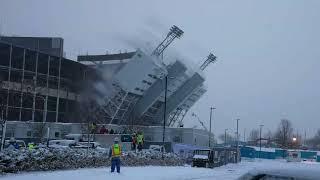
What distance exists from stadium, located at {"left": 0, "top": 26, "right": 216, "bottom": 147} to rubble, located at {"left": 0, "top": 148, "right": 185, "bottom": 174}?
46247mm

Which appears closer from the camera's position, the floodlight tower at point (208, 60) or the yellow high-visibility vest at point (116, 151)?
the yellow high-visibility vest at point (116, 151)

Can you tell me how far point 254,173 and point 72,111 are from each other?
89.8 meters

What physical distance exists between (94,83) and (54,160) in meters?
66.6

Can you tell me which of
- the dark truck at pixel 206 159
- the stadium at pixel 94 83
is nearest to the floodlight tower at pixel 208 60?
the stadium at pixel 94 83

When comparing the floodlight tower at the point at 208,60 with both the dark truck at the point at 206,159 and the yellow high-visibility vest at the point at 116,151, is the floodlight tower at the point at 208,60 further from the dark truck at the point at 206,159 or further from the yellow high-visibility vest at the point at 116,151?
the yellow high-visibility vest at the point at 116,151

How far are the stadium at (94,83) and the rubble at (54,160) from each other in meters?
46.2

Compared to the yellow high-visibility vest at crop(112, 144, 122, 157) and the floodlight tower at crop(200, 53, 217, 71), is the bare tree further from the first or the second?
the yellow high-visibility vest at crop(112, 144, 122, 157)

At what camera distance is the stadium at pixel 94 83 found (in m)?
83.4

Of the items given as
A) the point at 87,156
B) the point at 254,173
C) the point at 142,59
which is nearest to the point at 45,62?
the point at 142,59

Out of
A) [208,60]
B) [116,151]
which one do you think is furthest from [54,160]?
[208,60]

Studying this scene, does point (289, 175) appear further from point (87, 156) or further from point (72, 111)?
point (72, 111)

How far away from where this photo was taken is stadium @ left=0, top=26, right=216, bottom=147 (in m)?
83.4

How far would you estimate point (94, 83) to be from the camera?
92.8 m

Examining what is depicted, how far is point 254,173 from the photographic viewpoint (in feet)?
17.9
